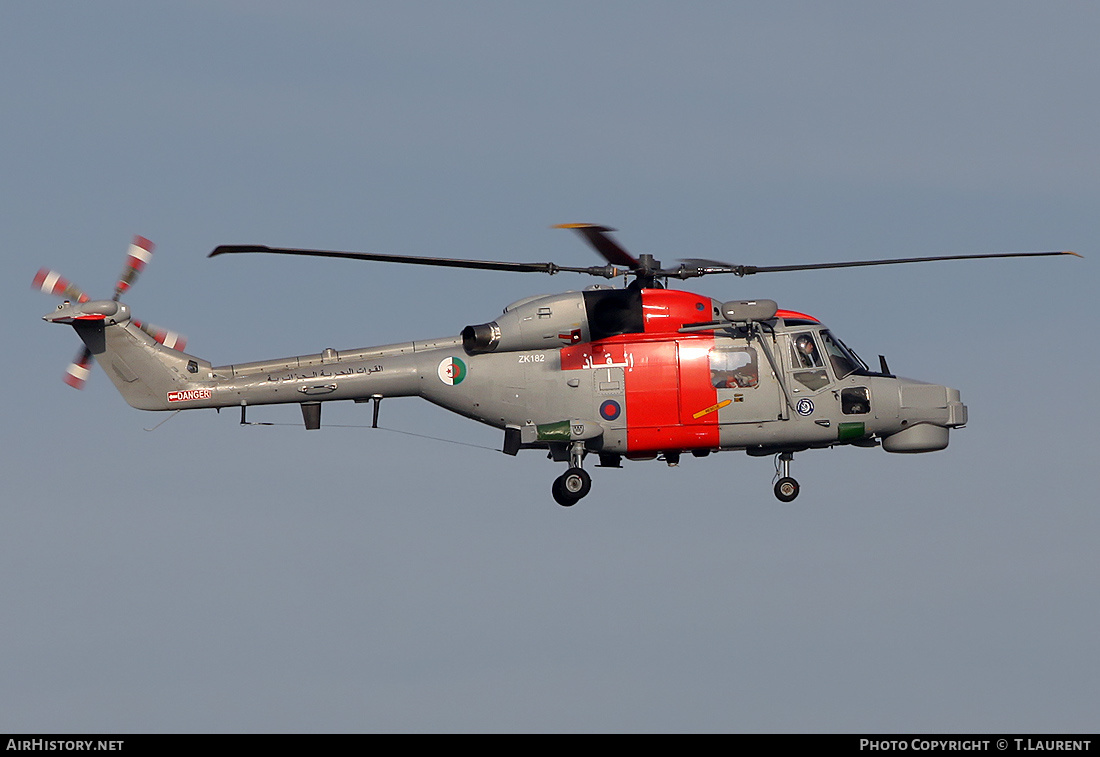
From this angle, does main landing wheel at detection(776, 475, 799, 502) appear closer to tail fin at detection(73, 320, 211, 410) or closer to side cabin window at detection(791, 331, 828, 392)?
side cabin window at detection(791, 331, 828, 392)

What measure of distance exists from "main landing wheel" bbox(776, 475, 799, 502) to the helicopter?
3.36 ft

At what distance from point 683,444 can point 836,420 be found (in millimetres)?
3753

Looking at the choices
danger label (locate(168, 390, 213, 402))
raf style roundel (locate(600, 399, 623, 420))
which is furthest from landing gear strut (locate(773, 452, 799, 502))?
danger label (locate(168, 390, 213, 402))

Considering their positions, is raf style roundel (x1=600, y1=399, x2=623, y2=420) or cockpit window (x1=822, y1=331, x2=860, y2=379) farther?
cockpit window (x1=822, y1=331, x2=860, y2=379)

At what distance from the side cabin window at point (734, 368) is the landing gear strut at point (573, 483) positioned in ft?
11.6

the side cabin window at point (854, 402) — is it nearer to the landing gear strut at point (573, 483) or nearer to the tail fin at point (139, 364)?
the landing gear strut at point (573, 483)

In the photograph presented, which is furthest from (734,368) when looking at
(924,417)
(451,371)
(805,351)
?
(451,371)

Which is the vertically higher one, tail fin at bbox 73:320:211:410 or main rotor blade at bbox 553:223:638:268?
main rotor blade at bbox 553:223:638:268

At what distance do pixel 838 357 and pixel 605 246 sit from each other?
6863 millimetres

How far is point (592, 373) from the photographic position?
38000 millimetres

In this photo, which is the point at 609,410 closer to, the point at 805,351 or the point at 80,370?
the point at 805,351

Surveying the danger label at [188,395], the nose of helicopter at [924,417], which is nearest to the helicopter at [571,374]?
the danger label at [188,395]

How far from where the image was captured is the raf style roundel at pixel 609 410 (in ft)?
125

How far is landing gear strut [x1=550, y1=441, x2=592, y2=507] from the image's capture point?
3803cm
